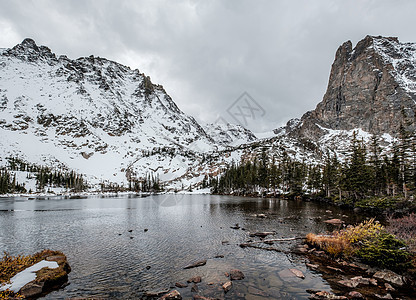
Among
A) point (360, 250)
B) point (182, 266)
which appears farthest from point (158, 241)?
point (360, 250)

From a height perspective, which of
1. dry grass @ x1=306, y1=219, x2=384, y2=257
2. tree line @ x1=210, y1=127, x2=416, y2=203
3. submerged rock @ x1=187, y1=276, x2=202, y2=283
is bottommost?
submerged rock @ x1=187, y1=276, x2=202, y2=283

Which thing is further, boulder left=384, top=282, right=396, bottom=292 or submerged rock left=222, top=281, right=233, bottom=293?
submerged rock left=222, top=281, right=233, bottom=293

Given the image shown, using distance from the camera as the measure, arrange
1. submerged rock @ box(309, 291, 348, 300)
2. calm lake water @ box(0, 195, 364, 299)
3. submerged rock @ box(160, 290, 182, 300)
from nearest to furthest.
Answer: submerged rock @ box(309, 291, 348, 300), submerged rock @ box(160, 290, 182, 300), calm lake water @ box(0, 195, 364, 299)

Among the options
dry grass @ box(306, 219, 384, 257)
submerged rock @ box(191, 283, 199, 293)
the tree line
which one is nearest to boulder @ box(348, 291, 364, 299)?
dry grass @ box(306, 219, 384, 257)

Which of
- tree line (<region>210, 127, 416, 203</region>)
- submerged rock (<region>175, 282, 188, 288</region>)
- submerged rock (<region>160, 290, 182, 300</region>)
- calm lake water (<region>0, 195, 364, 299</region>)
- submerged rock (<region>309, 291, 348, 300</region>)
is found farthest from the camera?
tree line (<region>210, 127, 416, 203</region>)

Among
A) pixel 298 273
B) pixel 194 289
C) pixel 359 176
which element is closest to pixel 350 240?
Answer: pixel 298 273

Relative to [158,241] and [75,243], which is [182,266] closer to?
[158,241]

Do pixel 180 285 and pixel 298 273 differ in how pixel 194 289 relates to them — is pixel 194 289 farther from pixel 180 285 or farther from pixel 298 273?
pixel 298 273

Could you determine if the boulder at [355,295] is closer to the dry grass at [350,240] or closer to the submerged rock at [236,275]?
the dry grass at [350,240]

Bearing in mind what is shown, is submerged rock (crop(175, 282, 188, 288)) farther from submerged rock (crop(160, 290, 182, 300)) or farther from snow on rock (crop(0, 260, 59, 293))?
snow on rock (crop(0, 260, 59, 293))

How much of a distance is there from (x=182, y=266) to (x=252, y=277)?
5.69 m

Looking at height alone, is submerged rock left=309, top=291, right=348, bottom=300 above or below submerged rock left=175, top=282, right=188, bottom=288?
above

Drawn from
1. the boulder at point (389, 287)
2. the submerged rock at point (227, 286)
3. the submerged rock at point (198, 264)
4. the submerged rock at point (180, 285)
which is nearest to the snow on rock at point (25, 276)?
the submerged rock at point (180, 285)

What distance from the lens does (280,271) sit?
15.1 meters
